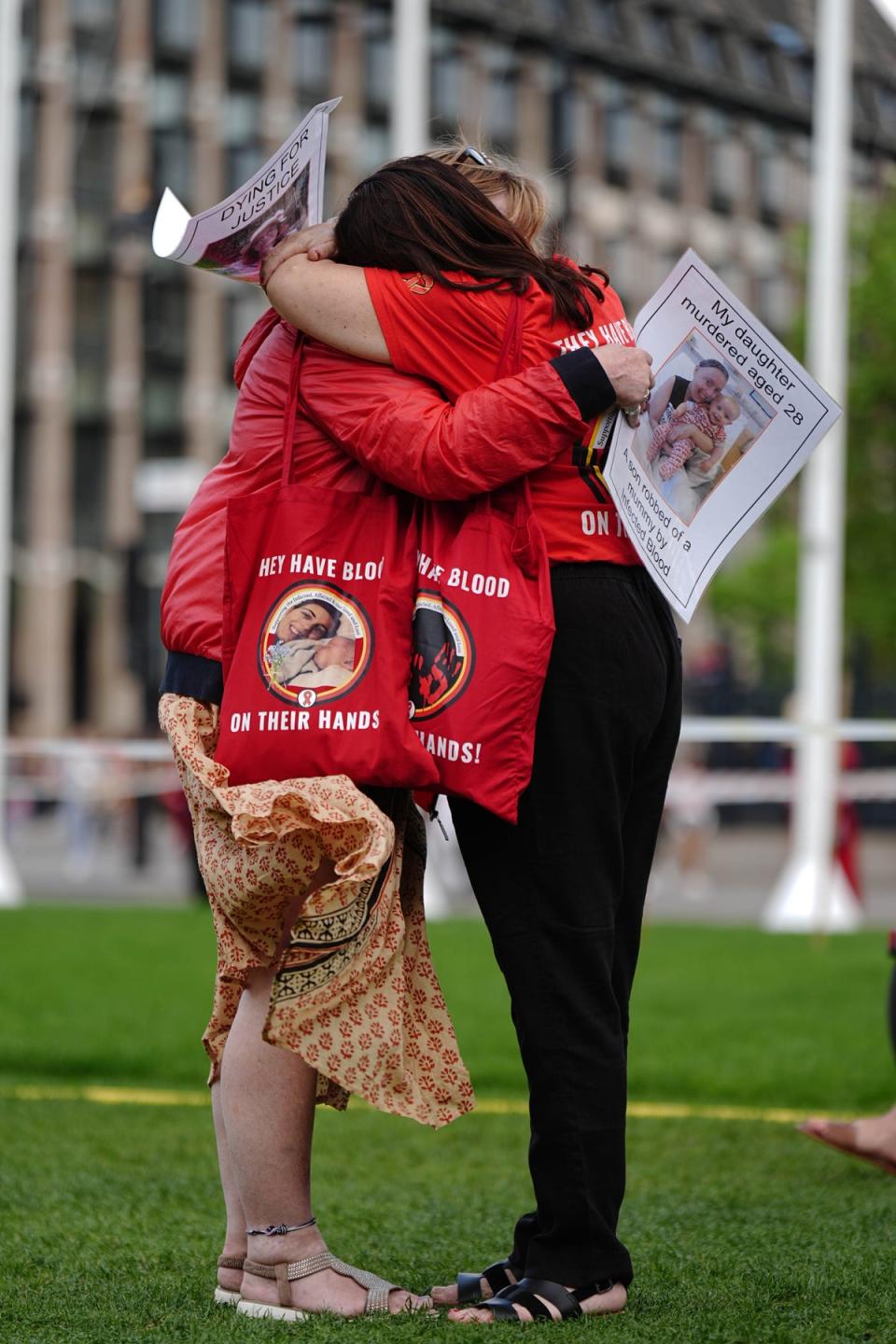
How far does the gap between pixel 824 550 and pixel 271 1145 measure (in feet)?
40.7

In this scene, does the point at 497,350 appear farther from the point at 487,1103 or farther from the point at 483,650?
the point at 487,1103

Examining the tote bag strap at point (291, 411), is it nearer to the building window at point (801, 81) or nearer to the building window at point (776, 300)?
the building window at point (801, 81)

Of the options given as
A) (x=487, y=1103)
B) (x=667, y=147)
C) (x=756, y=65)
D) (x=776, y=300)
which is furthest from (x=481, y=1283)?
(x=776, y=300)

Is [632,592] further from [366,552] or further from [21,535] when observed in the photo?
[21,535]

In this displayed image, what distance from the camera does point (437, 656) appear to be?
11.1 feet

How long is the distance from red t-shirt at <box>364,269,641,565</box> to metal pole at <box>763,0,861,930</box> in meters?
10.9

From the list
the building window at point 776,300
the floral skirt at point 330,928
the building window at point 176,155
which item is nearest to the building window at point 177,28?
the building window at point 176,155

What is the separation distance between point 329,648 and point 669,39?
4660 centimetres

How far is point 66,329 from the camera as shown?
48.0 meters

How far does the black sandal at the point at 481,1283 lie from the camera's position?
3.61 meters

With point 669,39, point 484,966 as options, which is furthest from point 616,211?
point 484,966

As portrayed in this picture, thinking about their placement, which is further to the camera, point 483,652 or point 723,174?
point 723,174

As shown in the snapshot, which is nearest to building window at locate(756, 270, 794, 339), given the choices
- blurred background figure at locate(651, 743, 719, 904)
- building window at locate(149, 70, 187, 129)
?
building window at locate(149, 70, 187, 129)

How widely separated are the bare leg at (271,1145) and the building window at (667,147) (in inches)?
2023
